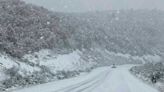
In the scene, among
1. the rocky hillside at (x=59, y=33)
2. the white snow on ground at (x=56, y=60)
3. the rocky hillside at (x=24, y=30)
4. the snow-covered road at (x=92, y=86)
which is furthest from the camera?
the rocky hillside at (x=59, y=33)

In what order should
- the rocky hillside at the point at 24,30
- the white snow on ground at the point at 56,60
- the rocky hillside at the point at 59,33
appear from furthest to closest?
1. the rocky hillside at the point at 59,33
2. the white snow on ground at the point at 56,60
3. the rocky hillside at the point at 24,30

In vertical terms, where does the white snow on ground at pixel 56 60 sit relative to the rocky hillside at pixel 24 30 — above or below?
below

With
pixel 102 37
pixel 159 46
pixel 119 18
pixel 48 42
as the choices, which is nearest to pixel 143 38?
pixel 159 46

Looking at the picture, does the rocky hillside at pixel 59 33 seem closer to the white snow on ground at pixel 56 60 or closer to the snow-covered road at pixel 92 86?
the white snow on ground at pixel 56 60

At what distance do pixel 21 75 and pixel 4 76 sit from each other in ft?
7.12

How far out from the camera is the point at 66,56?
140 ft

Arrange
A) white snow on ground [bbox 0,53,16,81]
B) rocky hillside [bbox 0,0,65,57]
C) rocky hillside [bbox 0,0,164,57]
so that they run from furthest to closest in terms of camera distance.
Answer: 1. rocky hillside [bbox 0,0,164,57]
2. rocky hillside [bbox 0,0,65,57]
3. white snow on ground [bbox 0,53,16,81]

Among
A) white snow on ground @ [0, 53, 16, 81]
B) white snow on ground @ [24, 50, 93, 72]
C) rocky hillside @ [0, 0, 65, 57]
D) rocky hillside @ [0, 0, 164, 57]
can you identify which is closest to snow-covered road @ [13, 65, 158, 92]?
white snow on ground @ [0, 53, 16, 81]

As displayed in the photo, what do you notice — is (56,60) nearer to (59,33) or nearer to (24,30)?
(24,30)

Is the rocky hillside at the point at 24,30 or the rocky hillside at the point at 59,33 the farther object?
the rocky hillside at the point at 59,33

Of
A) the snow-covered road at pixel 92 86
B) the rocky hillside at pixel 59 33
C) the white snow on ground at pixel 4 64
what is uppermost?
the rocky hillside at pixel 59 33

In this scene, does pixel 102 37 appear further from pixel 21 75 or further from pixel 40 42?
pixel 21 75

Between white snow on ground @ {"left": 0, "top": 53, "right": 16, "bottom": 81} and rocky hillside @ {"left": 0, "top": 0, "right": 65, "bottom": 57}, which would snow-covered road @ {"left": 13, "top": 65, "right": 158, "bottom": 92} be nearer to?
white snow on ground @ {"left": 0, "top": 53, "right": 16, "bottom": 81}

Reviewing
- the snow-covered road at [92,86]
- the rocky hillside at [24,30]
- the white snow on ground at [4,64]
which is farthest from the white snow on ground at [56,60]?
the snow-covered road at [92,86]
